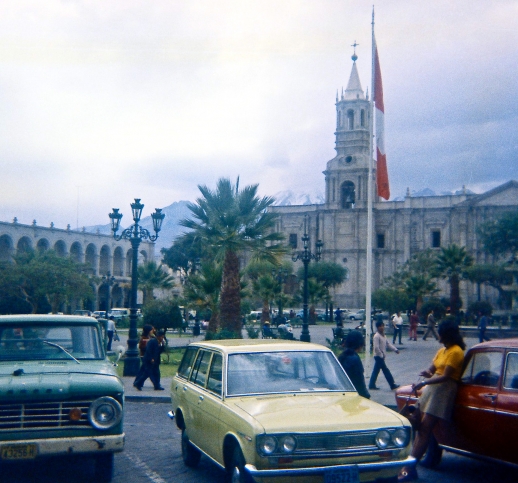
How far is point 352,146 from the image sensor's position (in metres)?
70.6

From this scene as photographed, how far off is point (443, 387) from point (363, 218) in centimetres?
6518

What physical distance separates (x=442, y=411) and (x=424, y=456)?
105 cm

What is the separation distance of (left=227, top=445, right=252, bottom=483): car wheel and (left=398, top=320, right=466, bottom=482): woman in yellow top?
2001 millimetres

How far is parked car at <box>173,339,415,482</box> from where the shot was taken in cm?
532

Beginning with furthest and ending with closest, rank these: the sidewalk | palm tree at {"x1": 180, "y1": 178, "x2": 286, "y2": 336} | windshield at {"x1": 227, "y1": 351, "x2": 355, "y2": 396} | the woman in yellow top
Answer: palm tree at {"x1": 180, "y1": 178, "x2": 286, "y2": 336}
the sidewalk
the woman in yellow top
windshield at {"x1": 227, "y1": 351, "x2": 355, "y2": 396}

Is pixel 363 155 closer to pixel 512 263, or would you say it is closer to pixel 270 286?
pixel 512 263

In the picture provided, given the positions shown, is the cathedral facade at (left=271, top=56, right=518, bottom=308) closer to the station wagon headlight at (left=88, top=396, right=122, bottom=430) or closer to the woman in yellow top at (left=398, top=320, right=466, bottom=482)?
the woman in yellow top at (left=398, top=320, right=466, bottom=482)

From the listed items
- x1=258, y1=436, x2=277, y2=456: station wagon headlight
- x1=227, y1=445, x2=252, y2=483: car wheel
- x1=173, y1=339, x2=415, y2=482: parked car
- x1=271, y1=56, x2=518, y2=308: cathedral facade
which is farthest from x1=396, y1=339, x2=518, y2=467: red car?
x1=271, y1=56, x2=518, y2=308: cathedral facade

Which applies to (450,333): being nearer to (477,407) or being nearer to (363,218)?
(477,407)

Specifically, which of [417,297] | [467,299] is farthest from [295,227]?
[417,297]

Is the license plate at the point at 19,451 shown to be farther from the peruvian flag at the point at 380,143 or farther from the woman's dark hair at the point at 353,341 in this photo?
Result: the peruvian flag at the point at 380,143

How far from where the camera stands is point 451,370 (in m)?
6.82

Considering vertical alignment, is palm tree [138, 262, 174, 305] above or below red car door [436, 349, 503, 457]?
above

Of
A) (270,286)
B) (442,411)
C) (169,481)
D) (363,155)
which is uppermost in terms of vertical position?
(363,155)
